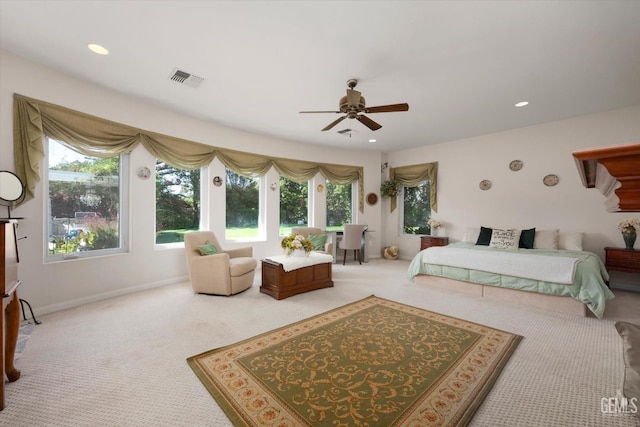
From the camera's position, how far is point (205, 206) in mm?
5008

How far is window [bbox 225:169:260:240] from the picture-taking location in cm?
537

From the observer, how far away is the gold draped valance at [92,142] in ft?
9.72

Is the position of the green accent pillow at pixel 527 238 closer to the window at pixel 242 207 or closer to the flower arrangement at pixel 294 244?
the flower arrangement at pixel 294 244

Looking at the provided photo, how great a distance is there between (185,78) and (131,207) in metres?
2.06

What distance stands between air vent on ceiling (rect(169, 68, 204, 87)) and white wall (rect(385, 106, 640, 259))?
530 centimetres

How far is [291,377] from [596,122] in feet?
19.9

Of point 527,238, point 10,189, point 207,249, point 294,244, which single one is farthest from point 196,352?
point 527,238

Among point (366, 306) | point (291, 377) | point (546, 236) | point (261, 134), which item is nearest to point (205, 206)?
point (261, 134)

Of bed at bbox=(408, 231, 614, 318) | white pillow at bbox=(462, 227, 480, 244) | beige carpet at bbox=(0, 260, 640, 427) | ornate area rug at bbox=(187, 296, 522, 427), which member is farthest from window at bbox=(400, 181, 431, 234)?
ornate area rug at bbox=(187, 296, 522, 427)

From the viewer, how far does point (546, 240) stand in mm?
4617

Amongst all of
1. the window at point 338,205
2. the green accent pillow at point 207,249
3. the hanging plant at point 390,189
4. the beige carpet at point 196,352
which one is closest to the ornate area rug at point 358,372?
the beige carpet at point 196,352

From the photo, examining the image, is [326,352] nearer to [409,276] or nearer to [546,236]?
[409,276]

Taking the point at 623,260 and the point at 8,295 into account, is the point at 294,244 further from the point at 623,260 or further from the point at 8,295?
the point at 623,260

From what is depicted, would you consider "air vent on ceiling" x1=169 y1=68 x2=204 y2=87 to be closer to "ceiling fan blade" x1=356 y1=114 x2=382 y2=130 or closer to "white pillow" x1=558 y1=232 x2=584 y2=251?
"ceiling fan blade" x1=356 y1=114 x2=382 y2=130
